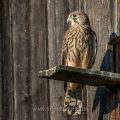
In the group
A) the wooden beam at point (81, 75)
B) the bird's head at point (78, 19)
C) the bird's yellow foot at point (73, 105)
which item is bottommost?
the bird's yellow foot at point (73, 105)

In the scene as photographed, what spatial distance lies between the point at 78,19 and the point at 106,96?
24.4 inches

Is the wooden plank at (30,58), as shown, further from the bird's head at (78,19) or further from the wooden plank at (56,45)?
the bird's head at (78,19)

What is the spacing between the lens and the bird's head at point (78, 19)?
4.73m

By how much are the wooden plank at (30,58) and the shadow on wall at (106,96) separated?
2.32 feet

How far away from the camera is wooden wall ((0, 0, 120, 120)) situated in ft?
16.9

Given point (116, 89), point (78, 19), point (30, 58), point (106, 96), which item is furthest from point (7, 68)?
point (116, 89)

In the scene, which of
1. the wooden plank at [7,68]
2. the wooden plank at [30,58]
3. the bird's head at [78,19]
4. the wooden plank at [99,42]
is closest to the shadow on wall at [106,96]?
the wooden plank at [99,42]

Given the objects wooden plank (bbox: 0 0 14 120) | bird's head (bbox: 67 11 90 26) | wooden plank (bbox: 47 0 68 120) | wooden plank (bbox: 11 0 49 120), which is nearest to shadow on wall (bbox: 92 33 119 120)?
bird's head (bbox: 67 11 90 26)

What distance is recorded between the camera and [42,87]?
17.5 ft

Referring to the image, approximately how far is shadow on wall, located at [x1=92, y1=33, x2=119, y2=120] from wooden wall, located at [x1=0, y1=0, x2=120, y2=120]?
0.48 ft

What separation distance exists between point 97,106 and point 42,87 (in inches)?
28.5

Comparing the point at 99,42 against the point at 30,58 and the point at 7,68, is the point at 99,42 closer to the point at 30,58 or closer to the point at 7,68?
the point at 30,58

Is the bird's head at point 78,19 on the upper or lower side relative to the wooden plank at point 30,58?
upper

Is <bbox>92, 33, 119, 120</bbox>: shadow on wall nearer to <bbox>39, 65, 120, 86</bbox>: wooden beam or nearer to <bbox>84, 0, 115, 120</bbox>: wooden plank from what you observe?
<bbox>84, 0, 115, 120</bbox>: wooden plank
